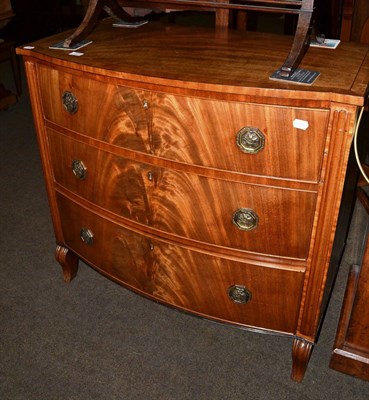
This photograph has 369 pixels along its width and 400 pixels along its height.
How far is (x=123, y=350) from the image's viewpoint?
182 centimetres

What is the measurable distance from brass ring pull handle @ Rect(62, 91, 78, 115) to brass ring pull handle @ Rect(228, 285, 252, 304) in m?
0.78

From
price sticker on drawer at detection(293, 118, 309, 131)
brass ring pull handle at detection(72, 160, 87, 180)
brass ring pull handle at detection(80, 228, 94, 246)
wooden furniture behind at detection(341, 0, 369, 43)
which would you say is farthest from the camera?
wooden furniture behind at detection(341, 0, 369, 43)

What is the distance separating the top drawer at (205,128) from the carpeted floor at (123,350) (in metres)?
0.83

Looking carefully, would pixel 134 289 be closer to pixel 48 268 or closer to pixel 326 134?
pixel 48 268

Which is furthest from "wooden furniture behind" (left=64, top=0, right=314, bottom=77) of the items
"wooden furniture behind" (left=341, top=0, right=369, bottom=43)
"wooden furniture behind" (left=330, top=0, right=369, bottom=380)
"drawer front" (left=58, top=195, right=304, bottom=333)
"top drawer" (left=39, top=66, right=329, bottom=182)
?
"wooden furniture behind" (left=341, top=0, right=369, bottom=43)

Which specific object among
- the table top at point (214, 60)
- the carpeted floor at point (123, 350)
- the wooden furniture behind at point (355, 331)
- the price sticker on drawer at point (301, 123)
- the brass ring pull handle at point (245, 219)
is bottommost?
the carpeted floor at point (123, 350)

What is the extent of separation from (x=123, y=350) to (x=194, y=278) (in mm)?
480

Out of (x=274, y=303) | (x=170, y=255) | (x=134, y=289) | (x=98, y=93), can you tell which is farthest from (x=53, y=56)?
(x=274, y=303)

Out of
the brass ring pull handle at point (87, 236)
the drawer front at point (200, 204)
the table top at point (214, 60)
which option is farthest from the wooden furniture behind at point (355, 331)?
the brass ring pull handle at point (87, 236)

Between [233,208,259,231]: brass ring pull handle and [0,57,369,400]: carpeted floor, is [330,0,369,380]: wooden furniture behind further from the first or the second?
[233,208,259,231]: brass ring pull handle

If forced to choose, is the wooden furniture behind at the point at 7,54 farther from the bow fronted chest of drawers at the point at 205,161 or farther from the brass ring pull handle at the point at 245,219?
the brass ring pull handle at the point at 245,219

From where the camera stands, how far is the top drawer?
120 centimetres

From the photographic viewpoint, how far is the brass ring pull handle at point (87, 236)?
5.87ft

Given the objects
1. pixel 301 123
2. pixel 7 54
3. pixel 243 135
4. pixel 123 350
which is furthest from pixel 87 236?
pixel 7 54
